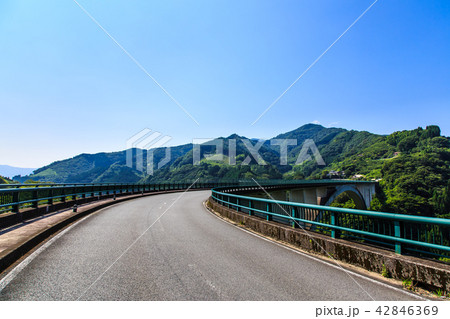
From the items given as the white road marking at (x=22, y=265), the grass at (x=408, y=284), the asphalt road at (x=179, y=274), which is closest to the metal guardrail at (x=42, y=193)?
the white road marking at (x=22, y=265)

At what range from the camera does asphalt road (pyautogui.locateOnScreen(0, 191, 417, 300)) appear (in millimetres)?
3908

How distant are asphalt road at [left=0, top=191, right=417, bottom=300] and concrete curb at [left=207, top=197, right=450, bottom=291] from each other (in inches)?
23.2

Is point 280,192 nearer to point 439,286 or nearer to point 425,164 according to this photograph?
point 439,286

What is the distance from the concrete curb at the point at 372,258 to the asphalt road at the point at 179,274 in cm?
59

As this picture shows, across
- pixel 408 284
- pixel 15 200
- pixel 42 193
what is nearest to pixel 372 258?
pixel 408 284

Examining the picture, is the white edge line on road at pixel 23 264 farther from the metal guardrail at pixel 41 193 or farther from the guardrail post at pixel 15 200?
the guardrail post at pixel 15 200

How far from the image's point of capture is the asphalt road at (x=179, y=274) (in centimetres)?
391

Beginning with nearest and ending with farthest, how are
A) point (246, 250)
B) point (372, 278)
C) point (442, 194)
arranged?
point (372, 278), point (246, 250), point (442, 194)

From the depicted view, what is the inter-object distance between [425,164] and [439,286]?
6619 inches

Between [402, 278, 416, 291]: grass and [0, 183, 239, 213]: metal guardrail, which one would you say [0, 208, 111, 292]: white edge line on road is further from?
[402, 278, 416, 291]: grass
